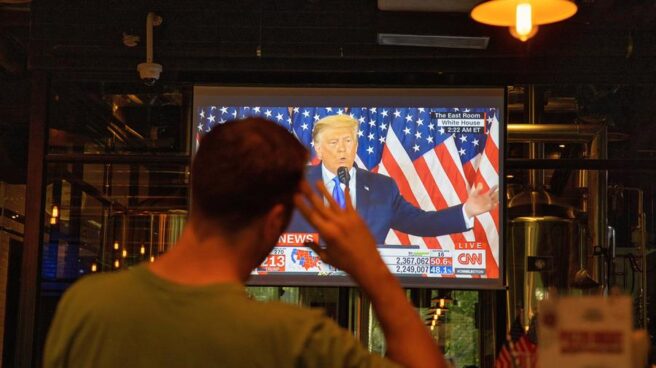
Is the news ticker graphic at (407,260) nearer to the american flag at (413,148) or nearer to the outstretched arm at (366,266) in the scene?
the american flag at (413,148)

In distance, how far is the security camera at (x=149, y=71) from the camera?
210 inches

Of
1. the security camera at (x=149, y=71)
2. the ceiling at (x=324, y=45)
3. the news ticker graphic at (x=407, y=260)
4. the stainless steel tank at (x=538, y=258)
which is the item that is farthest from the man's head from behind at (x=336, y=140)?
the stainless steel tank at (x=538, y=258)

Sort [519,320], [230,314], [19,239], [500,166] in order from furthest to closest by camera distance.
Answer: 1. [19,239]
2. [519,320]
3. [500,166]
4. [230,314]

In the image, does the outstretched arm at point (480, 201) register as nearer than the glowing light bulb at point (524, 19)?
No

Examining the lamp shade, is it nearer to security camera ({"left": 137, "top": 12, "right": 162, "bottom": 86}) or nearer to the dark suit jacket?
the dark suit jacket

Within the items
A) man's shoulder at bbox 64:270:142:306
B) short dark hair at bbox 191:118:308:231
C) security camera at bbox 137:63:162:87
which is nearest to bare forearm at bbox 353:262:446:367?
short dark hair at bbox 191:118:308:231

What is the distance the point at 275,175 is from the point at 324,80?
14.5 feet

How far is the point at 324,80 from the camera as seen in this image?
5.66 metres

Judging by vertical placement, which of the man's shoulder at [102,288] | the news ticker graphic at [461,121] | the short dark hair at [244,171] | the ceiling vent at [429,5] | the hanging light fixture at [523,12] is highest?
the ceiling vent at [429,5]

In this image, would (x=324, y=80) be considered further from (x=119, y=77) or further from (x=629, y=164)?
(x=629, y=164)

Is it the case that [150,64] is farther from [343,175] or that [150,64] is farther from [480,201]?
[480,201]

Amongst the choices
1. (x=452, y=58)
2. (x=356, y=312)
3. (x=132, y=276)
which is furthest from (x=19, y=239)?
(x=132, y=276)

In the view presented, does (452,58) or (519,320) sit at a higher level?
(452,58)

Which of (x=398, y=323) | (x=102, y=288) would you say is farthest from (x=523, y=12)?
(x=102, y=288)
